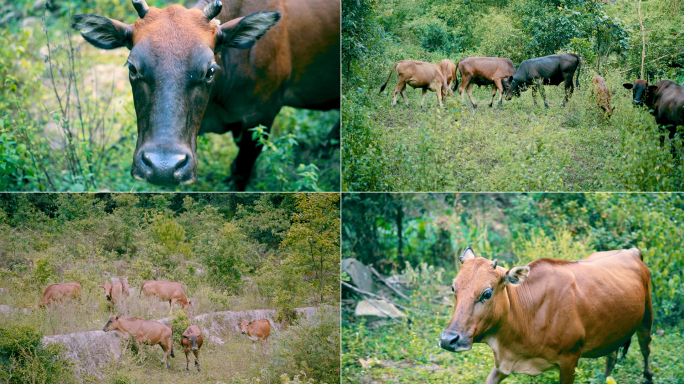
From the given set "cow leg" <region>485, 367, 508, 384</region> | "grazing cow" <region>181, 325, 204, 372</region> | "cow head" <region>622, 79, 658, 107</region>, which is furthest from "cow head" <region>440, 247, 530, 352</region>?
"cow head" <region>622, 79, 658, 107</region>

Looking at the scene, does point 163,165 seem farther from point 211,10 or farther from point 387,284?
point 387,284

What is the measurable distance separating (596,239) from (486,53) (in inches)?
82.3

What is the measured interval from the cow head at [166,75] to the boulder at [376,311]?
239cm

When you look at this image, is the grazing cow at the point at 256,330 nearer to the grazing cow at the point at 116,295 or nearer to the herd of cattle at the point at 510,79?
the grazing cow at the point at 116,295

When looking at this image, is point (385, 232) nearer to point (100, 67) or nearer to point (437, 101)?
point (437, 101)

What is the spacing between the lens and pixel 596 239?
5012mm

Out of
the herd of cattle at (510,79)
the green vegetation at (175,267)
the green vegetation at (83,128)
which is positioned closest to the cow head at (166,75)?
the green vegetation at (83,128)

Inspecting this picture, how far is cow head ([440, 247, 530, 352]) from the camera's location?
129 inches

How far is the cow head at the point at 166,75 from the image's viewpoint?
3.33 meters

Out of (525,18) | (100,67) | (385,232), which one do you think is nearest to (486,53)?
(525,18)

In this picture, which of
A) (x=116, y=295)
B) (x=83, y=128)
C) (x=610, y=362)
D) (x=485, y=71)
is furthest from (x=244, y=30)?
(x=610, y=362)

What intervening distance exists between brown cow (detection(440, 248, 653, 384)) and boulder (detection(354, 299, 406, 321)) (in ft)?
4.99

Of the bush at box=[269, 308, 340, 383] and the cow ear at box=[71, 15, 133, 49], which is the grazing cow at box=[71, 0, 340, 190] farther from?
the bush at box=[269, 308, 340, 383]

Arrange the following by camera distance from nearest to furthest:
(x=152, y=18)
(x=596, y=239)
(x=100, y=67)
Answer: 1. (x=152, y=18)
2. (x=596, y=239)
3. (x=100, y=67)
